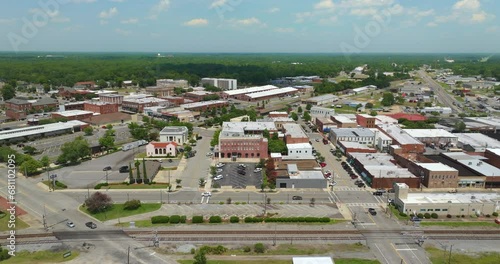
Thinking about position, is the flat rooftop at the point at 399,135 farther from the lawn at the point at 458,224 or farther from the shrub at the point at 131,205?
the shrub at the point at 131,205

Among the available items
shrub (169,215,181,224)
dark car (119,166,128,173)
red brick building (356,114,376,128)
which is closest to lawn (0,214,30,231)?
shrub (169,215,181,224)

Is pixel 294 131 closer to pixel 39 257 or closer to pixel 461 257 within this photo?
pixel 461 257

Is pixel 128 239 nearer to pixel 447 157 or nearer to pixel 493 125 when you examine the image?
pixel 447 157

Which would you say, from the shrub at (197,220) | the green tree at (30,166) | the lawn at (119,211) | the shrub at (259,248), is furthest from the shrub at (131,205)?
the green tree at (30,166)

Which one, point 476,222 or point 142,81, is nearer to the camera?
point 476,222

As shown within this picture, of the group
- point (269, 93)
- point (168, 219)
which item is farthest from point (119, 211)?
point (269, 93)

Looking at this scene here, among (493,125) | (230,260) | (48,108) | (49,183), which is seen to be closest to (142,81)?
(48,108)
